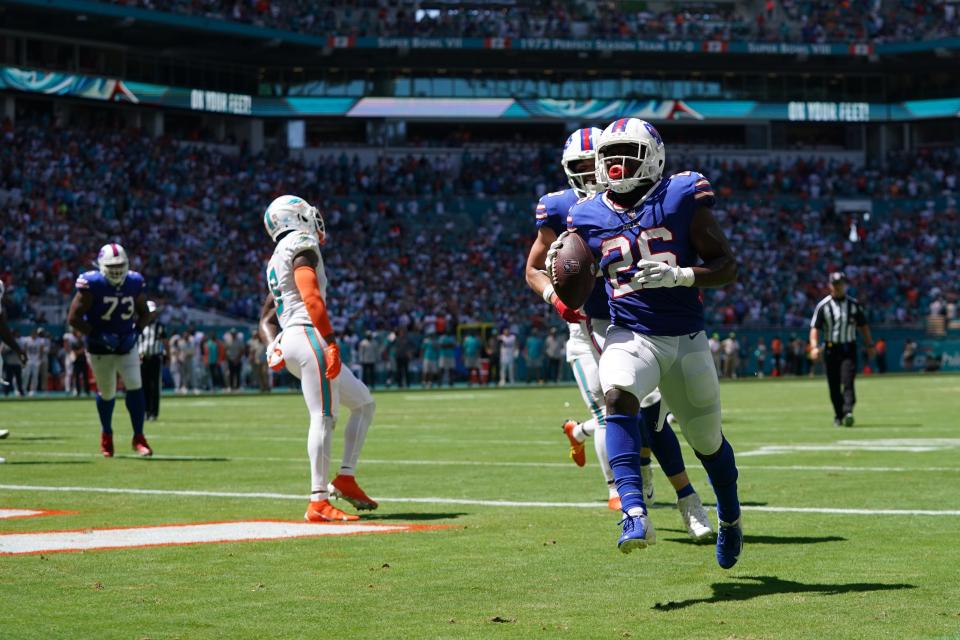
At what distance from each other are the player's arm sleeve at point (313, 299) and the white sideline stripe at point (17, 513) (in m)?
2.25

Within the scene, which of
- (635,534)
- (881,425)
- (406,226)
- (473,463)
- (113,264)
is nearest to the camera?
(635,534)

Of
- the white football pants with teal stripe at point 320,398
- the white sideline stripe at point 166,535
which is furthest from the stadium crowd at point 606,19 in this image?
the white sideline stripe at point 166,535

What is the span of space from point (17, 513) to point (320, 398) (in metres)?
2.17

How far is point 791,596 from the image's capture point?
19.9ft

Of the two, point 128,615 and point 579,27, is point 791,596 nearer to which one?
point 128,615

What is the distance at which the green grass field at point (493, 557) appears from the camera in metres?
5.51

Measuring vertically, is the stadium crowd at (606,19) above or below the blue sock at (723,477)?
above

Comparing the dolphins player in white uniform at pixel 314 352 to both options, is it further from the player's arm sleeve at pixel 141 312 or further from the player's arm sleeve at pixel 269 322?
the player's arm sleeve at pixel 141 312

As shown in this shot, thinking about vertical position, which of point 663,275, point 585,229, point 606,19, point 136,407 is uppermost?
point 606,19

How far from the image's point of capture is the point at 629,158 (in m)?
6.75

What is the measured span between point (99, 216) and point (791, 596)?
40.8 m

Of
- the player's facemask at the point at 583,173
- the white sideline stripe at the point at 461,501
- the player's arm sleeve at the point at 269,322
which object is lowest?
the white sideline stripe at the point at 461,501

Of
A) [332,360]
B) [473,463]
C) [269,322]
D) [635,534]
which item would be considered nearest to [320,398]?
[332,360]

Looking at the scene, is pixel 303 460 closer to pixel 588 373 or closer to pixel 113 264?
pixel 113 264
